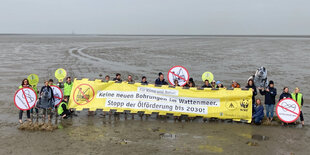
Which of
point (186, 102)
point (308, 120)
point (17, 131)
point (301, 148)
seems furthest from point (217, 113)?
point (17, 131)

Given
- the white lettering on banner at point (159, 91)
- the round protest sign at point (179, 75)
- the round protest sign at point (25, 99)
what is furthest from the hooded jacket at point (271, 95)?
the round protest sign at point (25, 99)

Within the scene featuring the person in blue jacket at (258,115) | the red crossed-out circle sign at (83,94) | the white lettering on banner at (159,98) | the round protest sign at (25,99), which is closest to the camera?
the round protest sign at (25,99)

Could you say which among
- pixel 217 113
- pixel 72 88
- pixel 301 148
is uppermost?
pixel 72 88

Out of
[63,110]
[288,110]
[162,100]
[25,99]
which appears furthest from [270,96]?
[25,99]

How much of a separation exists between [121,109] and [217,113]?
359 cm

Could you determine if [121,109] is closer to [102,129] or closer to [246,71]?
[102,129]

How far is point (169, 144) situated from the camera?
26.7ft

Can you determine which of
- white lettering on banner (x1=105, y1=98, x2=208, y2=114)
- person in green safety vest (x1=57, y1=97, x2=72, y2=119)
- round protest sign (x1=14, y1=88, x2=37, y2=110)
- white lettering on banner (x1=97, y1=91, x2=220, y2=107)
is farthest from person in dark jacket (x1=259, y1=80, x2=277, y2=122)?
round protest sign (x1=14, y1=88, x2=37, y2=110)

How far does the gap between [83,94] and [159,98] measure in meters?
2.92

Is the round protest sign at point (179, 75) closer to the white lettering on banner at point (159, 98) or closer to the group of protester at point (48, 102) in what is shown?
the white lettering on banner at point (159, 98)

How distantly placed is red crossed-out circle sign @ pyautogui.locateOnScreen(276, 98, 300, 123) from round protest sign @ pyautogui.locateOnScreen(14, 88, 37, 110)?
340 inches

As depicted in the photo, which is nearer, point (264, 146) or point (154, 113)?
point (264, 146)

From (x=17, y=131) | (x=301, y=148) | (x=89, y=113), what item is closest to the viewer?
(x=301, y=148)

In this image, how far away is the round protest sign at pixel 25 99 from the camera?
30.6ft
